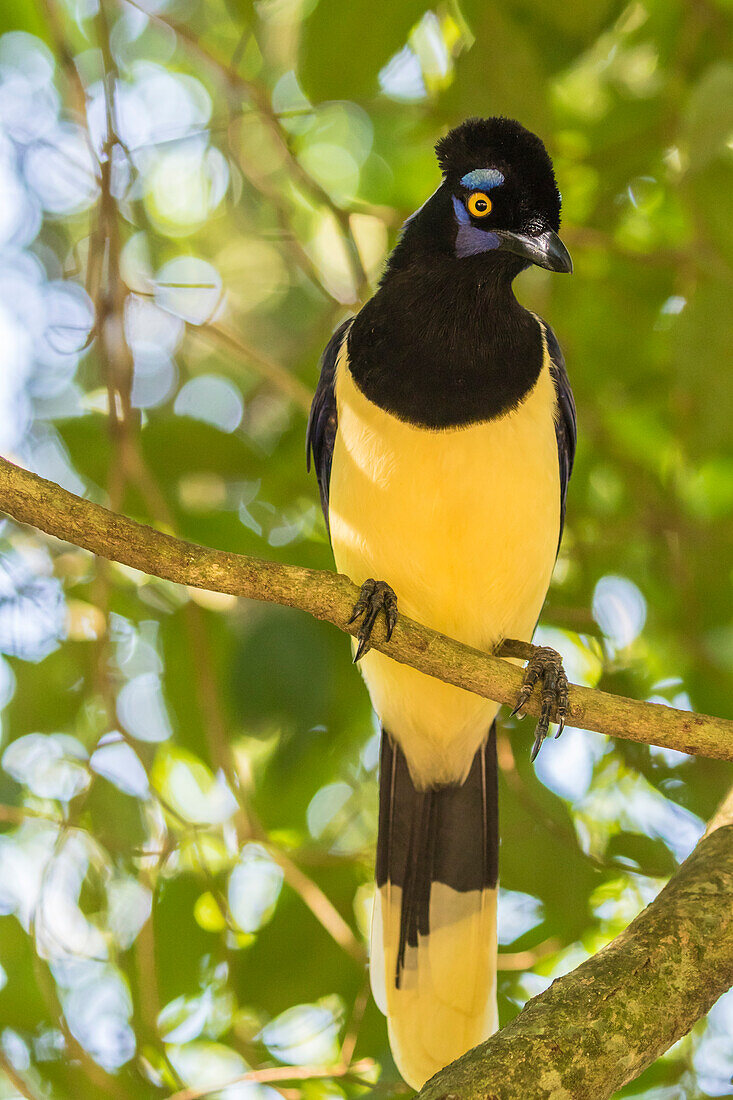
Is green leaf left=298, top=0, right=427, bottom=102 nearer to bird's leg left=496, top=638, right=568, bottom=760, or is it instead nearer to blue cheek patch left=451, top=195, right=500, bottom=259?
blue cheek patch left=451, top=195, right=500, bottom=259

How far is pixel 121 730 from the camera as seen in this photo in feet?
8.61

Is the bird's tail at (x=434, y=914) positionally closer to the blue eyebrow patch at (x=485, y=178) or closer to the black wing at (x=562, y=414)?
the black wing at (x=562, y=414)

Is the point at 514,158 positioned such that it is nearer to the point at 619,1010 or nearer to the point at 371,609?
the point at 371,609

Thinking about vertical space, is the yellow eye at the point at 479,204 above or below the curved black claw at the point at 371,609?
above

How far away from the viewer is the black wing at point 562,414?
8.54ft

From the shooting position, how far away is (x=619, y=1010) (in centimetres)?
165

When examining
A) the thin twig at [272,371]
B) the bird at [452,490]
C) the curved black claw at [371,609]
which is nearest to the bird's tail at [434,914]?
the bird at [452,490]

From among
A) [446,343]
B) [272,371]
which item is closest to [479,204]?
[446,343]

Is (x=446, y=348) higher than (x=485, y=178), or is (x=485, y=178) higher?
(x=485, y=178)

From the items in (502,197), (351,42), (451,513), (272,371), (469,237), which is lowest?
(272,371)


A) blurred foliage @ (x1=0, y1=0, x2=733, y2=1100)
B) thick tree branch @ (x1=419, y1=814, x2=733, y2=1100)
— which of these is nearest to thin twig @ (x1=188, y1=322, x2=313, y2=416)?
blurred foliage @ (x1=0, y1=0, x2=733, y2=1100)

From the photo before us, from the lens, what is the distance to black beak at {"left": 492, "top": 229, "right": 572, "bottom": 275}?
7.41 ft

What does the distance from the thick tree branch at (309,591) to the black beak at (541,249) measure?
0.84m

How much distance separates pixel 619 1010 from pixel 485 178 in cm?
166
